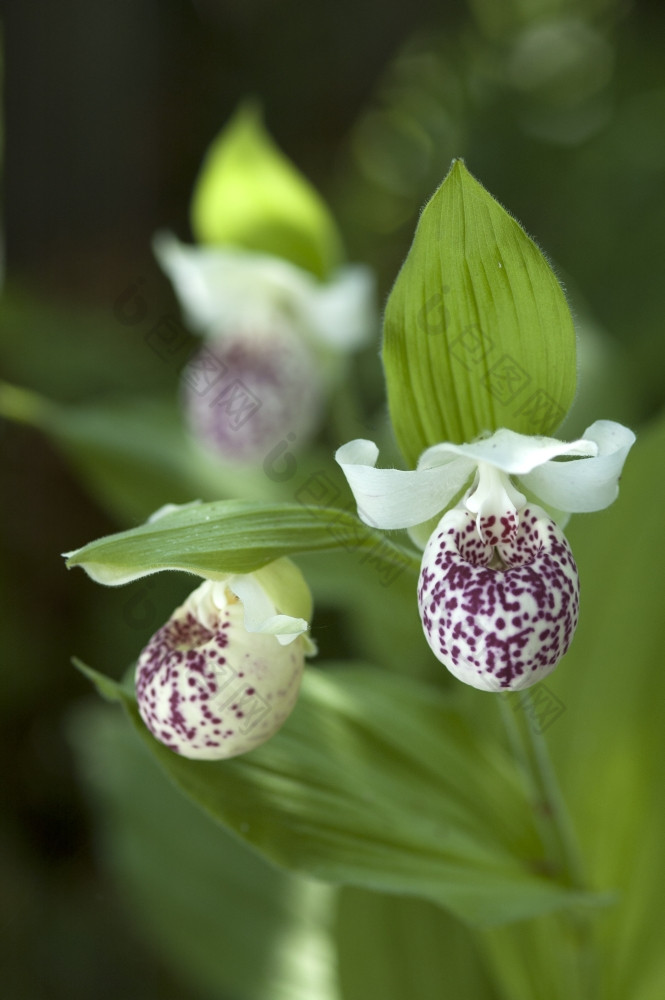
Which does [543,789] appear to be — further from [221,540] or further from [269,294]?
[269,294]

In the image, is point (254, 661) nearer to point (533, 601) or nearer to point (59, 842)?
point (533, 601)

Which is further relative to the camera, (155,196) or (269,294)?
(155,196)

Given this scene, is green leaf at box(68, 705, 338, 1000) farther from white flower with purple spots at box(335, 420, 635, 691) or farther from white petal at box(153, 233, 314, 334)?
white flower with purple spots at box(335, 420, 635, 691)

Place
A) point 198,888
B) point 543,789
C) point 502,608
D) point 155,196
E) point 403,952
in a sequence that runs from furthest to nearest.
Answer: point 155,196
point 198,888
point 403,952
point 543,789
point 502,608

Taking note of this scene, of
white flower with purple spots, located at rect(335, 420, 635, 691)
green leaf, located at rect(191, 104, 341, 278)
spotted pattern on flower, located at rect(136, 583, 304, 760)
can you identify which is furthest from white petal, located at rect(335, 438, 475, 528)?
green leaf, located at rect(191, 104, 341, 278)

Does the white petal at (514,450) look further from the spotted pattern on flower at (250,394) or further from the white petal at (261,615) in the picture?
the spotted pattern on flower at (250,394)

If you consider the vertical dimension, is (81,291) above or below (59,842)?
above

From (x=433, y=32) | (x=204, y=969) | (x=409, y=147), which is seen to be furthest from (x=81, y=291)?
(x=204, y=969)

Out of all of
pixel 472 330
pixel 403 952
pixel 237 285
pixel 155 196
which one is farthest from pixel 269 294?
pixel 155 196
